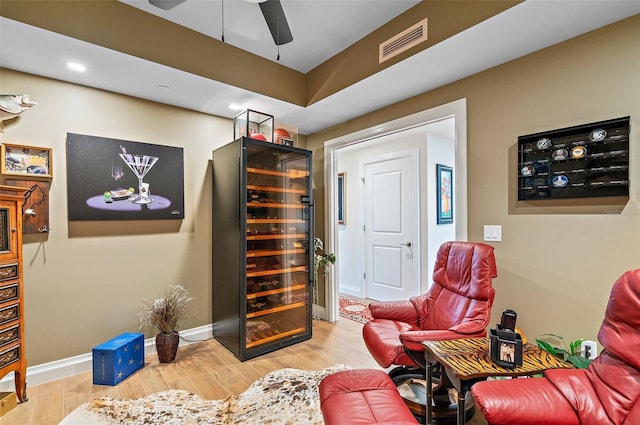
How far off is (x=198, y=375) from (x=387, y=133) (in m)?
2.88

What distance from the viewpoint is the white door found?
14.3 feet

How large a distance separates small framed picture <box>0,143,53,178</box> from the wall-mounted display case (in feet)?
12.0

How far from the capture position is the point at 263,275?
10.1 ft

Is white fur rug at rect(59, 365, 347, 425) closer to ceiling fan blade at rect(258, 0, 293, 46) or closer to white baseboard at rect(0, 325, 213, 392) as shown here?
white baseboard at rect(0, 325, 213, 392)

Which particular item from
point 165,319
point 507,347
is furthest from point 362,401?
point 165,319

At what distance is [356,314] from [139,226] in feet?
9.41

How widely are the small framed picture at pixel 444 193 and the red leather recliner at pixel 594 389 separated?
3.00 meters

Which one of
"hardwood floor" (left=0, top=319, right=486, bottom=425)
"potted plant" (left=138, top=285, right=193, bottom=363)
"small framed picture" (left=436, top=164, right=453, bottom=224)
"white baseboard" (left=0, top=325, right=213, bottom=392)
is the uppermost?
"small framed picture" (left=436, top=164, right=453, bottom=224)

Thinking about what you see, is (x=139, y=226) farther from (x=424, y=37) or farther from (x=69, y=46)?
(x=424, y=37)

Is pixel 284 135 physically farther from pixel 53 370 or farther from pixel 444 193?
pixel 53 370

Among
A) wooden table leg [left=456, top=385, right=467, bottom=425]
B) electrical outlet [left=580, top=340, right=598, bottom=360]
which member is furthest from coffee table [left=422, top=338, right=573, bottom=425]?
electrical outlet [left=580, top=340, right=598, bottom=360]

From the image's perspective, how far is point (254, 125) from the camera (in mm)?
3031

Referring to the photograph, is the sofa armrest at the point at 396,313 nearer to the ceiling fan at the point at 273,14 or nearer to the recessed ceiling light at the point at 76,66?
the ceiling fan at the point at 273,14

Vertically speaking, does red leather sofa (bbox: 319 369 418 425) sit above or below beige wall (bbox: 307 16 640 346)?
below
